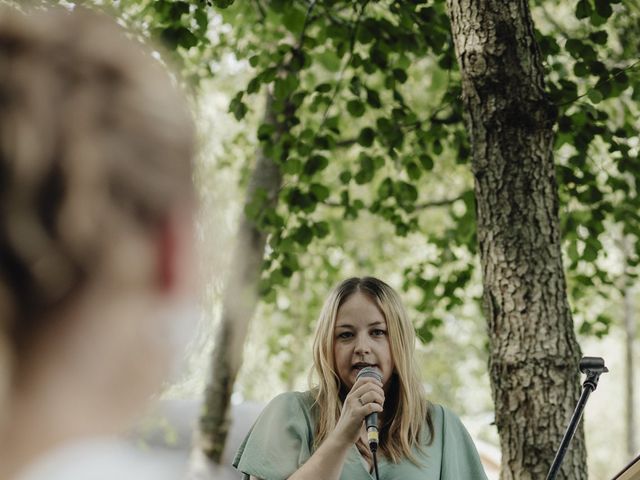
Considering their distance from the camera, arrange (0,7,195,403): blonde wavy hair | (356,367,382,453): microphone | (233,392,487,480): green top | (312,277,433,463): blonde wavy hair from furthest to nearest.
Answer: (312,277,433,463): blonde wavy hair
(233,392,487,480): green top
(356,367,382,453): microphone
(0,7,195,403): blonde wavy hair

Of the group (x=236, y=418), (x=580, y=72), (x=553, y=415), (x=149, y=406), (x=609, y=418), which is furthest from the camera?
(x=609, y=418)

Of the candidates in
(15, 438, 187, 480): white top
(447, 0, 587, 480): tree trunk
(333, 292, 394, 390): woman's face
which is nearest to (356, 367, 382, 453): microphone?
(333, 292, 394, 390): woman's face

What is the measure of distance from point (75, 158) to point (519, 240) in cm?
310

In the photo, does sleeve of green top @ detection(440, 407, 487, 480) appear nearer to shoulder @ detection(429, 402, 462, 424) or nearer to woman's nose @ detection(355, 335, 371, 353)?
shoulder @ detection(429, 402, 462, 424)

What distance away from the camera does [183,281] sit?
2.74 ft

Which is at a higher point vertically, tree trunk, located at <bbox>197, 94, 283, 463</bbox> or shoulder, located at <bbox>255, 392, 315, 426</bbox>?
tree trunk, located at <bbox>197, 94, 283, 463</bbox>

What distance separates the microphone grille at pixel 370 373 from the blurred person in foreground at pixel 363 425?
0.04 metres

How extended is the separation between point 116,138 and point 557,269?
10.3ft

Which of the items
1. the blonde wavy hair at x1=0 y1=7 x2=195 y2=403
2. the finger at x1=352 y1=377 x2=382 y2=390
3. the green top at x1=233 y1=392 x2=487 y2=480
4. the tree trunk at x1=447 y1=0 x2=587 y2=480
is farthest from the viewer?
the green top at x1=233 y1=392 x2=487 y2=480

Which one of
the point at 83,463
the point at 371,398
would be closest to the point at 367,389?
the point at 371,398

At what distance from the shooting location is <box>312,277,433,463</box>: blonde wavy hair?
3777mm

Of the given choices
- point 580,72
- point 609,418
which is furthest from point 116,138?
point 609,418

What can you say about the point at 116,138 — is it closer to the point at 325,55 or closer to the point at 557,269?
the point at 557,269

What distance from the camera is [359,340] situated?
383 cm
